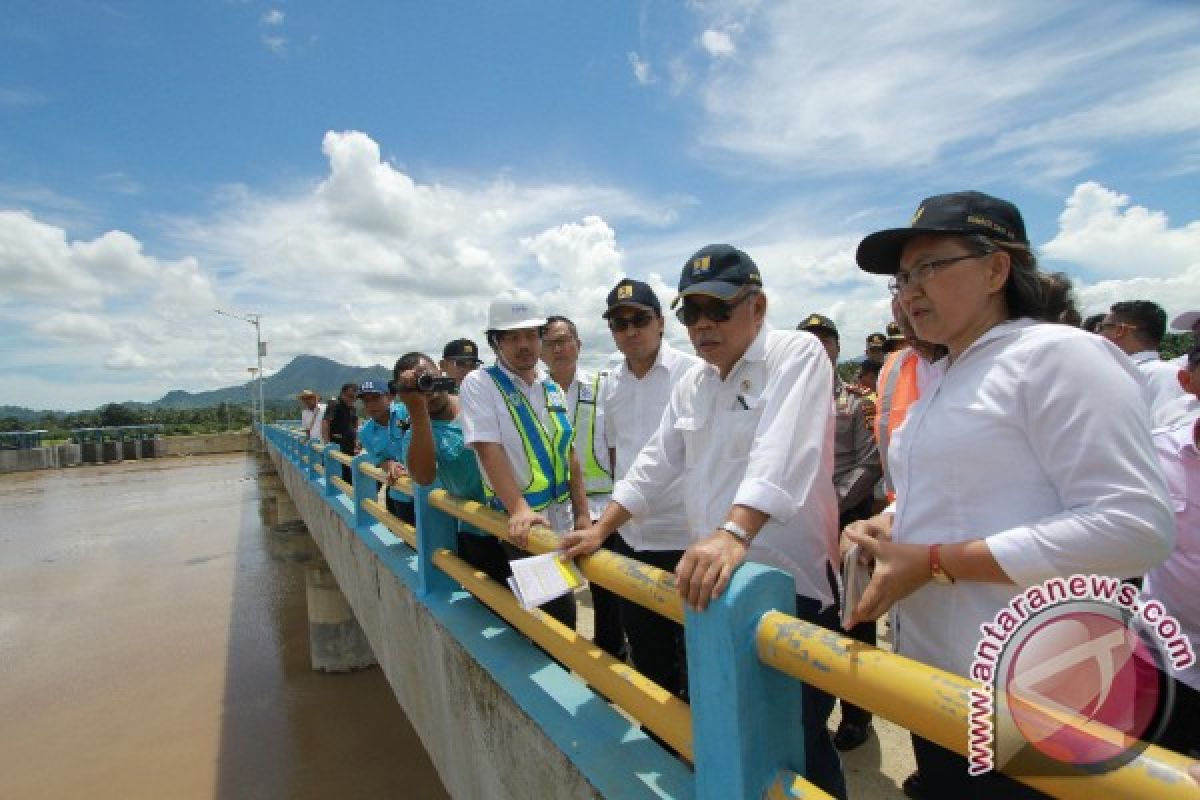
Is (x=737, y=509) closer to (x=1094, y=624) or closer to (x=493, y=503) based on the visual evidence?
(x=1094, y=624)

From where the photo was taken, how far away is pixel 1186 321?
9.95ft

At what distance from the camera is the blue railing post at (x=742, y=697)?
1.26 metres

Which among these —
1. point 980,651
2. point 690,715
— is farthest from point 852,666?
point 690,715

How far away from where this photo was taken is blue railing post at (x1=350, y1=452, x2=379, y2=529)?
5.23 metres

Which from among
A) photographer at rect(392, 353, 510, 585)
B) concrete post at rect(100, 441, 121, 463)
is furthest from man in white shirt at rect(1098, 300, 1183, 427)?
concrete post at rect(100, 441, 121, 463)

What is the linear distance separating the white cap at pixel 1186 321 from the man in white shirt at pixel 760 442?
2318mm

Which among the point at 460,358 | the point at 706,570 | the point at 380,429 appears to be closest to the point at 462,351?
the point at 460,358

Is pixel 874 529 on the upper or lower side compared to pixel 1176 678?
upper

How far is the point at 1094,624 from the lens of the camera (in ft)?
3.76

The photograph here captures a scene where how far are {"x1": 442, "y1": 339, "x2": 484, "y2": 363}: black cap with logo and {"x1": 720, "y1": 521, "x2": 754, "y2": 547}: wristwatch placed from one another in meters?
3.59

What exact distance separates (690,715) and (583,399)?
2.42 meters

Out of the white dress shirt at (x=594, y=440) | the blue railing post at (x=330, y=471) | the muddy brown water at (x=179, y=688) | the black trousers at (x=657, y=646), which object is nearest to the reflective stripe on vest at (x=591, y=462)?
the white dress shirt at (x=594, y=440)

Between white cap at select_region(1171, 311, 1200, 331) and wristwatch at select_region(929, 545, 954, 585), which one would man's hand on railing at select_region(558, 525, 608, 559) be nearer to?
wristwatch at select_region(929, 545, 954, 585)

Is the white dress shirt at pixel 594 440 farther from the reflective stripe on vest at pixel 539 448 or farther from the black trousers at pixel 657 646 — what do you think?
the black trousers at pixel 657 646
